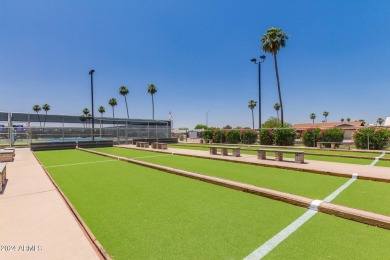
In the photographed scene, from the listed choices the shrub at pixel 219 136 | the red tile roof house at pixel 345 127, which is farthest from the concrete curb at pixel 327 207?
the shrub at pixel 219 136

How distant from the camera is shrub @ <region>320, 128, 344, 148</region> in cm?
1798

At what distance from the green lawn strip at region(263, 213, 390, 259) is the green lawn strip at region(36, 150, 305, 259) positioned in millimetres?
337

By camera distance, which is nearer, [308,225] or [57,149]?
[308,225]

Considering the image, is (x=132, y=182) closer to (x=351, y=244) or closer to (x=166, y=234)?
(x=166, y=234)

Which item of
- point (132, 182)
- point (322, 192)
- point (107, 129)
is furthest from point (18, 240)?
point (107, 129)

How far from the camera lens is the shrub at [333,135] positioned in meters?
18.0

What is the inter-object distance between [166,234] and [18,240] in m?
2.25

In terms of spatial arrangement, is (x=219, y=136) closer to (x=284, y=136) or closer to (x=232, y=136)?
(x=232, y=136)

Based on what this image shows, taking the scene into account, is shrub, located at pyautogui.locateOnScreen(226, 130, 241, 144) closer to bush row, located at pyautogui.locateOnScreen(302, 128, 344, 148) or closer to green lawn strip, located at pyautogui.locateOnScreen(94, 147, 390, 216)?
bush row, located at pyautogui.locateOnScreen(302, 128, 344, 148)

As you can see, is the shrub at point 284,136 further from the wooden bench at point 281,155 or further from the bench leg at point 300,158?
the bench leg at point 300,158

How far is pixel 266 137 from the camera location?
21828 millimetres

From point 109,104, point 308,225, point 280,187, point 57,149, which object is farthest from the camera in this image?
point 109,104

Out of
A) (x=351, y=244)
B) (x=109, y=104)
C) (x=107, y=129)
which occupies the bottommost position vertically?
(x=351, y=244)

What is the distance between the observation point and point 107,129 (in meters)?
25.6
